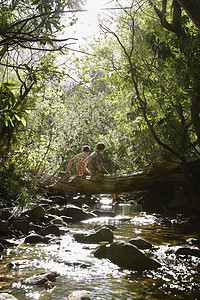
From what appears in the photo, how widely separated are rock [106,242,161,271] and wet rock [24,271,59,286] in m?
1.24

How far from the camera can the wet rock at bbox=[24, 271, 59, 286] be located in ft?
12.6

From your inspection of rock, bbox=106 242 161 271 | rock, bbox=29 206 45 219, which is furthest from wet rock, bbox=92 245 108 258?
rock, bbox=29 206 45 219

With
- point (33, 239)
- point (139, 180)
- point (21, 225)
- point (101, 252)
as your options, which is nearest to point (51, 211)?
point (21, 225)

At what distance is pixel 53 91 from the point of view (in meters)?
10.4

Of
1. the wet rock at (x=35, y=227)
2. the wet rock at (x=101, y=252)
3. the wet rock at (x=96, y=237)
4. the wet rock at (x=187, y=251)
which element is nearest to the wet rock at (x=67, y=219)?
the wet rock at (x=35, y=227)

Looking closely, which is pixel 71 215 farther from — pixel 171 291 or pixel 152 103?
pixel 171 291

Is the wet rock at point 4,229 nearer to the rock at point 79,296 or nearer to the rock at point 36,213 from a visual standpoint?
the rock at point 36,213

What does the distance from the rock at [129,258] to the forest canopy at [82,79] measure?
6.24 ft

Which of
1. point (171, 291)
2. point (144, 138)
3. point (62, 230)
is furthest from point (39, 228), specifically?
point (144, 138)

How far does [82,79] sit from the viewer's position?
36.4 feet

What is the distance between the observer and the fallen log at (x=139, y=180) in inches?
388

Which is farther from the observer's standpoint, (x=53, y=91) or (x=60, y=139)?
(x=60, y=139)

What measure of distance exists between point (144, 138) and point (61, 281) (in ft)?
37.0

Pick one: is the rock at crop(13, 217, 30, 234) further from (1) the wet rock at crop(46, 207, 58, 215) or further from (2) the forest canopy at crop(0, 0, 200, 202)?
(1) the wet rock at crop(46, 207, 58, 215)
